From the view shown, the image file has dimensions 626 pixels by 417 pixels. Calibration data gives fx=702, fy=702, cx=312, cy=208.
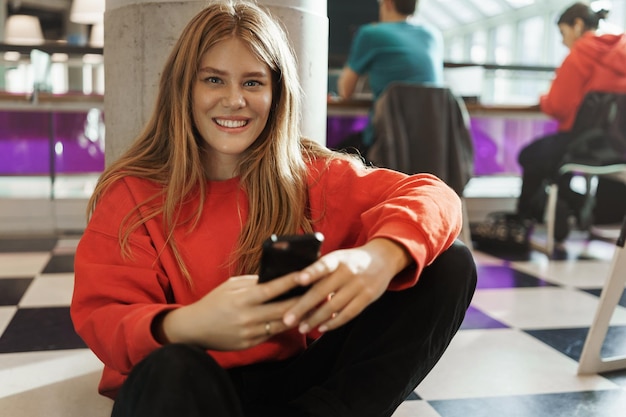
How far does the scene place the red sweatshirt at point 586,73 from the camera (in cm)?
334

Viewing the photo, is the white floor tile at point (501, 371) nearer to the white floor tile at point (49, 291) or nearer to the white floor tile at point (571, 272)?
the white floor tile at point (571, 272)

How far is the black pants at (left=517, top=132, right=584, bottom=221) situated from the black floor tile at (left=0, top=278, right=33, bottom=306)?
2395 mm

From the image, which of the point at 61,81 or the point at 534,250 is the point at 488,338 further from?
the point at 61,81

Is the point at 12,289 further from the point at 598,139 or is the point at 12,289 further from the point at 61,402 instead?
the point at 598,139

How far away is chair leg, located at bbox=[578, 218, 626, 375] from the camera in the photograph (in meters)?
1.66

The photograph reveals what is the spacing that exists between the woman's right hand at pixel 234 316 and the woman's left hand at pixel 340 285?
18 mm

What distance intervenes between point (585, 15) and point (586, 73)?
0.37 m

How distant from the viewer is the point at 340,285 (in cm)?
86

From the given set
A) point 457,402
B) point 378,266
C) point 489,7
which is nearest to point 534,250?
point 457,402

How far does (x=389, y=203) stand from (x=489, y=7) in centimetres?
1512

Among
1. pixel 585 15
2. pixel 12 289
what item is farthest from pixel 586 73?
pixel 12 289

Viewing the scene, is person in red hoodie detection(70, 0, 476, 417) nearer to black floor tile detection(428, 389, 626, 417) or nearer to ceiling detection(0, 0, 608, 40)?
black floor tile detection(428, 389, 626, 417)

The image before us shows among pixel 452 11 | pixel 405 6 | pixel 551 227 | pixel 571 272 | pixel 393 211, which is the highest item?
pixel 452 11

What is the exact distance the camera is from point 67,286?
97.1 inches
